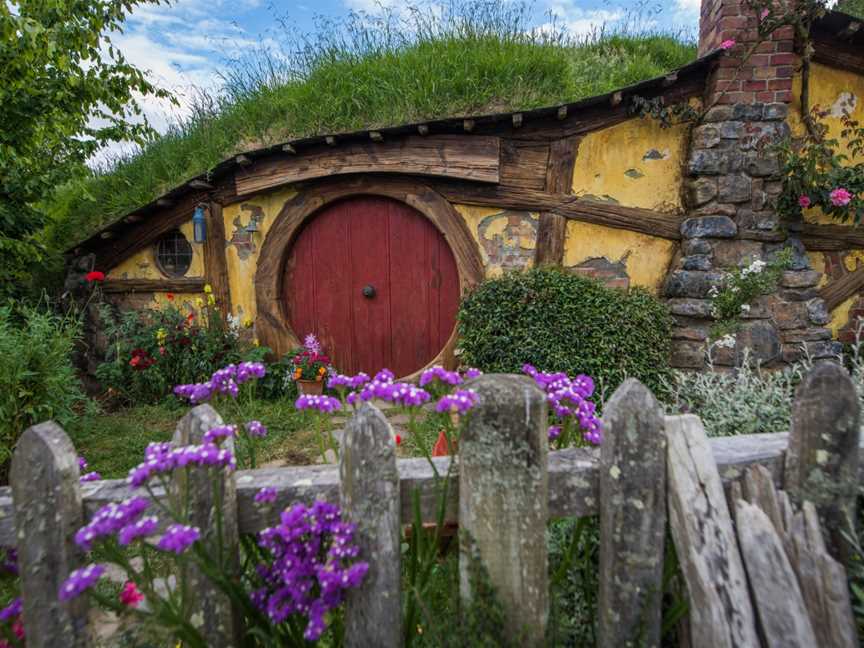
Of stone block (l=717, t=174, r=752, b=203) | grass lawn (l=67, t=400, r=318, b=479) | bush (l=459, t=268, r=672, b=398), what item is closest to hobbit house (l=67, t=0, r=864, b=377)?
stone block (l=717, t=174, r=752, b=203)

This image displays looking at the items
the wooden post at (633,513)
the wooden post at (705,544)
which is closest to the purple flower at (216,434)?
the wooden post at (633,513)

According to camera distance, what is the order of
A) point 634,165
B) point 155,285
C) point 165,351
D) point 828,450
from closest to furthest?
point 828,450, point 634,165, point 165,351, point 155,285

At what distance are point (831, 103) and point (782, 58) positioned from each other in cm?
73

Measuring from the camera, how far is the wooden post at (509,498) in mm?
1182

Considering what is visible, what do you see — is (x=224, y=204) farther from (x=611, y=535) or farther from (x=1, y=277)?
(x=611, y=535)

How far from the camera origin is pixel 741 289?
13.8ft

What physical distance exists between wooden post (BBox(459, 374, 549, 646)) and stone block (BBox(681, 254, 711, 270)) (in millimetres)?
3869

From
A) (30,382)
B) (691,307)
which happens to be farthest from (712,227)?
(30,382)

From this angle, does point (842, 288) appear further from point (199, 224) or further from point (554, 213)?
point (199, 224)

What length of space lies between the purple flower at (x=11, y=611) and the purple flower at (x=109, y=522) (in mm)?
348

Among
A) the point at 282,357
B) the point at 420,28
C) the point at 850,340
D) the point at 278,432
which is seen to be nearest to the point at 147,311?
the point at 282,357

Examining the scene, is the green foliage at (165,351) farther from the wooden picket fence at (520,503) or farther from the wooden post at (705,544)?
the wooden post at (705,544)

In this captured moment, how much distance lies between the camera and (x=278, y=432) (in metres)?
4.37

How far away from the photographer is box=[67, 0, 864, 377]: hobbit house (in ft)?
14.1
